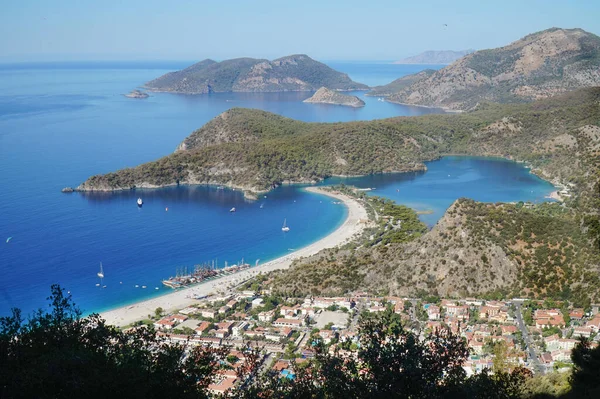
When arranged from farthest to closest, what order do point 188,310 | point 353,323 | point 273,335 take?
point 188,310, point 353,323, point 273,335

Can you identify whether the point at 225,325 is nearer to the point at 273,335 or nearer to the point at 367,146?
the point at 273,335

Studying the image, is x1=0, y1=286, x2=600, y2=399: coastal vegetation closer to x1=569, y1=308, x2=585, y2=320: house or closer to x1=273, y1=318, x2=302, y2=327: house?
x1=569, y1=308, x2=585, y2=320: house

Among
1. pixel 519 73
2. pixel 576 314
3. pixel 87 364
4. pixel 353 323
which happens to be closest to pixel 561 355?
pixel 576 314

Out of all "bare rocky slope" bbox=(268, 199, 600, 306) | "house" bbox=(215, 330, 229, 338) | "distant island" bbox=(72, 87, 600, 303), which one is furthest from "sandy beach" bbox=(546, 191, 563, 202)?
"house" bbox=(215, 330, 229, 338)

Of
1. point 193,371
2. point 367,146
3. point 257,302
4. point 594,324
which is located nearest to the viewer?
point 193,371

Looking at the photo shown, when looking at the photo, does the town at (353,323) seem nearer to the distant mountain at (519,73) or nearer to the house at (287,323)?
the house at (287,323)
